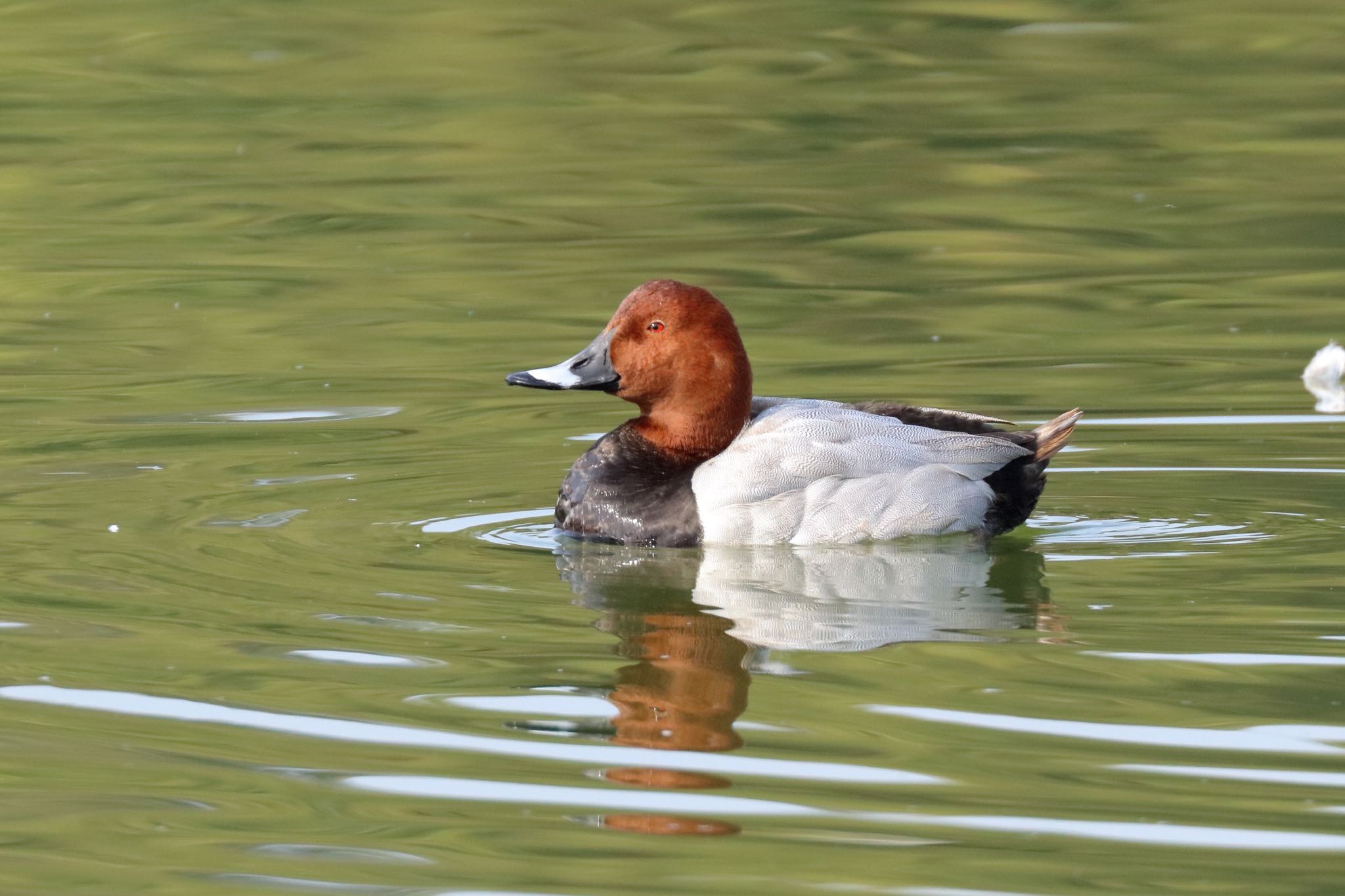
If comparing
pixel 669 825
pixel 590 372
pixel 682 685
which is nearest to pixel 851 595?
pixel 682 685

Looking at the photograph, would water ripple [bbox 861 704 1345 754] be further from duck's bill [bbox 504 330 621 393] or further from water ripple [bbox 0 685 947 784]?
duck's bill [bbox 504 330 621 393]

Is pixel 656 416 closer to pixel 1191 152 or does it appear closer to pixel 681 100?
pixel 1191 152

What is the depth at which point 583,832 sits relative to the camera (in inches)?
186

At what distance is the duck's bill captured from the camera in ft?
24.9

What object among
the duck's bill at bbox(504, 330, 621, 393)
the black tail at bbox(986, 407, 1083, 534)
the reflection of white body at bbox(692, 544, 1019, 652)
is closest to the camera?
the reflection of white body at bbox(692, 544, 1019, 652)

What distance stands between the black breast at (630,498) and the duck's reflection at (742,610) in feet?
0.20

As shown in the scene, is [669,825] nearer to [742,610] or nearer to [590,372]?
[742,610]

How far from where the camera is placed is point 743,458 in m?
7.39

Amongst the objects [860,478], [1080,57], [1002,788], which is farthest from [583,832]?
[1080,57]

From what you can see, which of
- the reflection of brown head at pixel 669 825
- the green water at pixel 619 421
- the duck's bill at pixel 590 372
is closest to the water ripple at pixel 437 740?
the green water at pixel 619 421

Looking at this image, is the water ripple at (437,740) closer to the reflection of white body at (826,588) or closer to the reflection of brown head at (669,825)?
the reflection of brown head at (669,825)

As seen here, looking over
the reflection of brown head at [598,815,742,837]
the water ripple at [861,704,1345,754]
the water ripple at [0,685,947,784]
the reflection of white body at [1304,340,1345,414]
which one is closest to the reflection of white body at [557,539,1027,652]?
the water ripple at [861,704,1345,754]

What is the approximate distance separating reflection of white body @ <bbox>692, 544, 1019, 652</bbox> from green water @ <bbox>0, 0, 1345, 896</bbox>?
26mm

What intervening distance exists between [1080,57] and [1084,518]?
10.7 meters
